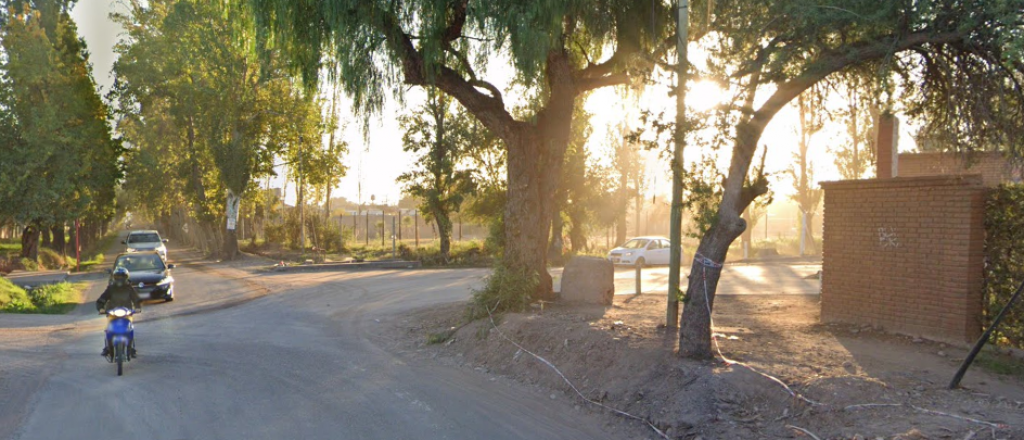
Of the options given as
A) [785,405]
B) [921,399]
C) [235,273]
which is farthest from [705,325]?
[235,273]

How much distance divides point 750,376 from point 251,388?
579cm

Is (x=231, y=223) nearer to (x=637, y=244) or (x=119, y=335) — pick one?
(x=637, y=244)

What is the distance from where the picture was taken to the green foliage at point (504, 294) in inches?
455

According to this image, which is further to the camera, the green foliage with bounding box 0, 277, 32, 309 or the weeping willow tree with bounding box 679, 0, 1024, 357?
the green foliage with bounding box 0, 277, 32, 309

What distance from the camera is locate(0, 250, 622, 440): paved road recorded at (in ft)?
21.4

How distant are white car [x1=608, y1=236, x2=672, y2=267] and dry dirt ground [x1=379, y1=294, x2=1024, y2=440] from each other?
19248 millimetres

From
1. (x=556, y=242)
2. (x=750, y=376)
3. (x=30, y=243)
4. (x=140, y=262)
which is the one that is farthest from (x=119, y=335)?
(x=30, y=243)

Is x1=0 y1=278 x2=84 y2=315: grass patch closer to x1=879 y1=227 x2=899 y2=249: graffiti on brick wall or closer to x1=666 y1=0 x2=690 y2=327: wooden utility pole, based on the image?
x1=666 y1=0 x2=690 y2=327: wooden utility pole

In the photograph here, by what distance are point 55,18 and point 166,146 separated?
47.1 feet

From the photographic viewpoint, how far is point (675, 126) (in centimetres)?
825

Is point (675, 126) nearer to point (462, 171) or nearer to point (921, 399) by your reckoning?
point (921, 399)

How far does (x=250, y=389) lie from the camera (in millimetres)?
8039

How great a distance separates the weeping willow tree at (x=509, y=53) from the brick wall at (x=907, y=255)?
3.94 m

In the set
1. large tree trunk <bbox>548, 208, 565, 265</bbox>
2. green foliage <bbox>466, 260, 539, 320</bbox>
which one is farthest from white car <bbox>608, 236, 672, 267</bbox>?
green foliage <bbox>466, 260, 539, 320</bbox>
